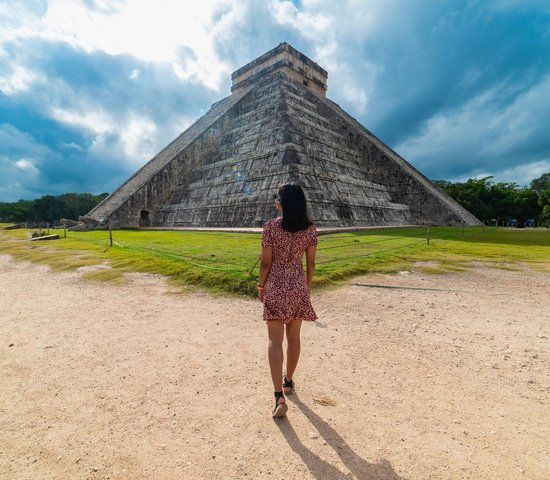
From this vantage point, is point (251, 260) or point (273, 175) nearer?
point (251, 260)

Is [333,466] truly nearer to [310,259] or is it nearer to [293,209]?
[310,259]

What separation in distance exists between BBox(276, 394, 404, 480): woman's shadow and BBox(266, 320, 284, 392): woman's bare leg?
1.01ft

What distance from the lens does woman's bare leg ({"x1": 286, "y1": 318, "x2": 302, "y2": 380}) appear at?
2639 mm

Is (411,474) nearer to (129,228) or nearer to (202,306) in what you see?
(202,306)

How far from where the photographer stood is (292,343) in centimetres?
271

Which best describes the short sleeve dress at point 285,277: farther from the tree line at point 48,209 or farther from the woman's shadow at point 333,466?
the tree line at point 48,209

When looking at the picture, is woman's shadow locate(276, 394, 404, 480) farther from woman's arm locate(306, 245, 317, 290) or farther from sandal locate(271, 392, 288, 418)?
woman's arm locate(306, 245, 317, 290)

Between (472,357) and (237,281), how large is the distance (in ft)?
12.8

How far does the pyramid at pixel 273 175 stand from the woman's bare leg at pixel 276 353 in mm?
12828

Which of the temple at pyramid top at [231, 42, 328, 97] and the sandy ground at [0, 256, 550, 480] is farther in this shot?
the temple at pyramid top at [231, 42, 328, 97]

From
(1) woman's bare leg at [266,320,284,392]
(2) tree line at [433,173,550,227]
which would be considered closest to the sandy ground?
(1) woman's bare leg at [266,320,284,392]

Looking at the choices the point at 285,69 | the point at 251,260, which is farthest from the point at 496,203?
the point at 251,260

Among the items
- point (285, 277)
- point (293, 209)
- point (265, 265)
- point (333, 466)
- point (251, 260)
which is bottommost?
point (333, 466)

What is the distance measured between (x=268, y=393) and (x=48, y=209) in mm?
70495
